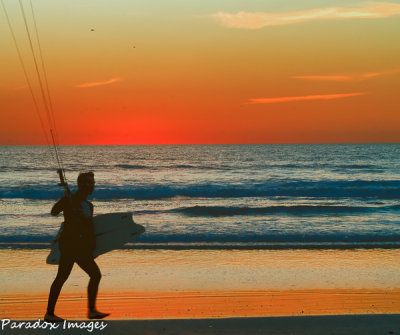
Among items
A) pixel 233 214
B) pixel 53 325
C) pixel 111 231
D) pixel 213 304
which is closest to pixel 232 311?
pixel 213 304

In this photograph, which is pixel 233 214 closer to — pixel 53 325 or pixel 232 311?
pixel 232 311

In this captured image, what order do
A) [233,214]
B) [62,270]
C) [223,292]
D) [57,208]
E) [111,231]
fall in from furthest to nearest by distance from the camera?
1. [233,214]
2. [223,292]
3. [111,231]
4. [62,270]
5. [57,208]

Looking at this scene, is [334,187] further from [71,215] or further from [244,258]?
[71,215]

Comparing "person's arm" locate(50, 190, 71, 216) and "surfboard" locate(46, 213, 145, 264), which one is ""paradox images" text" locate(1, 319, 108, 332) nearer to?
"surfboard" locate(46, 213, 145, 264)

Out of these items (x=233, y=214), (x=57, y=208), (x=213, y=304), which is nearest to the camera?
(x=57, y=208)

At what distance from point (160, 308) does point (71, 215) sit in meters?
2.20

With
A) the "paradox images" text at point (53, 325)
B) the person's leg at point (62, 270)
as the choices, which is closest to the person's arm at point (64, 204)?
the person's leg at point (62, 270)

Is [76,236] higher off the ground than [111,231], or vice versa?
[111,231]

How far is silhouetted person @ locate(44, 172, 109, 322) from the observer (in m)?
5.93

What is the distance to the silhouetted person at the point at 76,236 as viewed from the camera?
5.93 metres

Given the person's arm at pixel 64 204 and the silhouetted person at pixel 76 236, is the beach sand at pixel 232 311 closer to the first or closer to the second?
the silhouetted person at pixel 76 236

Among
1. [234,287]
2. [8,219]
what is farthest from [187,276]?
[8,219]

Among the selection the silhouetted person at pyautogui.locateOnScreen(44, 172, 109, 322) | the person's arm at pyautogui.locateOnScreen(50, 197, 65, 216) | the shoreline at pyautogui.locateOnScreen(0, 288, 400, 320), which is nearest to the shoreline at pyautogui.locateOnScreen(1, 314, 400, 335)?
the silhouetted person at pyautogui.locateOnScreen(44, 172, 109, 322)

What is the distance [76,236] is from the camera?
5953mm
